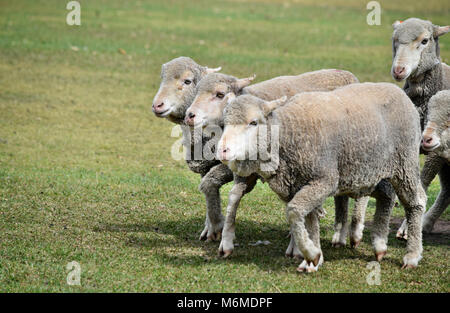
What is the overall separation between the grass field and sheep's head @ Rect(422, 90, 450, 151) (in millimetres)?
1267

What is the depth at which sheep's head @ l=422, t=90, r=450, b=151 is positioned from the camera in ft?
24.7

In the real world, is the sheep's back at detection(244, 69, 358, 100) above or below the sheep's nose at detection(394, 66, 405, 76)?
below

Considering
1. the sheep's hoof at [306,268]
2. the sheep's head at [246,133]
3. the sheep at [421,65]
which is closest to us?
the sheep's head at [246,133]

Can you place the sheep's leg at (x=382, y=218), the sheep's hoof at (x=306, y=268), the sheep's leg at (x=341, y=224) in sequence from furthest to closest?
Result: the sheep's leg at (x=341, y=224)
the sheep's leg at (x=382, y=218)
the sheep's hoof at (x=306, y=268)

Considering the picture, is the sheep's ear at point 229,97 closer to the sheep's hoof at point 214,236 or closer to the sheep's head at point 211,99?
the sheep's head at point 211,99

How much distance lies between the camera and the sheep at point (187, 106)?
809 centimetres

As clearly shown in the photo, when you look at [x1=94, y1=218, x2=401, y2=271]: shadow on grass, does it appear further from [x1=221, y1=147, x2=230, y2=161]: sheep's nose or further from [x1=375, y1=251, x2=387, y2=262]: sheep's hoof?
[x1=221, y1=147, x2=230, y2=161]: sheep's nose

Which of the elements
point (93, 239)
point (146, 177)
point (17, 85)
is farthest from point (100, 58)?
point (93, 239)

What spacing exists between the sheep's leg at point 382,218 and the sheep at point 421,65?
3.53ft

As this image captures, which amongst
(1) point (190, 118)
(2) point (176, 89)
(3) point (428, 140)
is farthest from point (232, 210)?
(3) point (428, 140)

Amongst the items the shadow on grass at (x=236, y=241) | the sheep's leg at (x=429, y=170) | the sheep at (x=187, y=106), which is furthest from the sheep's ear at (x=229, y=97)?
the sheep's leg at (x=429, y=170)

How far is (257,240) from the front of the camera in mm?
8305

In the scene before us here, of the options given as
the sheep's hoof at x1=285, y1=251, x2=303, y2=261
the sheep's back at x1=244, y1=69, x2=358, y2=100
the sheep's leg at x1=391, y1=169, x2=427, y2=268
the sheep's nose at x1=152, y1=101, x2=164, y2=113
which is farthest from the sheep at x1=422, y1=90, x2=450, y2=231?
the sheep's nose at x1=152, y1=101, x2=164, y2=113

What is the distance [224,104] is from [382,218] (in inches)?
84.3
